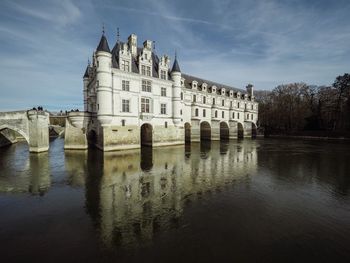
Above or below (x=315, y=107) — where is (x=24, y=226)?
below

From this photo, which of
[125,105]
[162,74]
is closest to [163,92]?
[162,74]

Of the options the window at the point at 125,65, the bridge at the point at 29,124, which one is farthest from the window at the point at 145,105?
the bridge at the point at 29,124

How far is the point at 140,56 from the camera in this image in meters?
27.0

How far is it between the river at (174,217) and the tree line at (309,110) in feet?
155

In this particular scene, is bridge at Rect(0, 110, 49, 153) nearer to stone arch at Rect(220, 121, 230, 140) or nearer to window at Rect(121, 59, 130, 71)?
window at Rect(121, 59, 130, 71)

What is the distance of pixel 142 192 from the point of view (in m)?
10.5

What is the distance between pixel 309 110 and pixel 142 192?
59.5 m

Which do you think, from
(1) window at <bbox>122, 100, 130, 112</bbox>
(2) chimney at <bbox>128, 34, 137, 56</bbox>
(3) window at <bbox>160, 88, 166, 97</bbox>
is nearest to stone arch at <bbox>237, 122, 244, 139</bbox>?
(3) window at <bbox>160, 88, 166, 97</bbox>

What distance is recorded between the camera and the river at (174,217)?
5.47m

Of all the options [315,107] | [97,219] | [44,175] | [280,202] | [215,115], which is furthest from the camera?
[315,107]

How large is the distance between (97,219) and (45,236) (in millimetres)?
1695

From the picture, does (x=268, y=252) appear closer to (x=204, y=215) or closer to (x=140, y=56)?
(x=204, y=215)

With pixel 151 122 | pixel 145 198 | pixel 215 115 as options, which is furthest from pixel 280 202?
pixel 215 115

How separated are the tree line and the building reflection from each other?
157 ft
